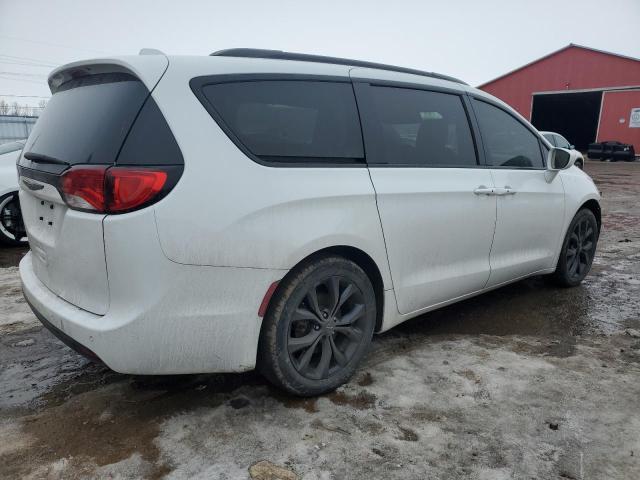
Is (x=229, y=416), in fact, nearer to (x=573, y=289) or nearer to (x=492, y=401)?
(x=492, y=401)

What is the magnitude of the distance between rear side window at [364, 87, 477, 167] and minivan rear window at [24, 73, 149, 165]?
1.34m

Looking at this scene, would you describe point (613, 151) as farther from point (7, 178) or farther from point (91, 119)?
point (91, 119)

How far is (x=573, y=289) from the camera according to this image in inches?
180

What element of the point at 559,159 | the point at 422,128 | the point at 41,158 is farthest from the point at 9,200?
the point at 559,159

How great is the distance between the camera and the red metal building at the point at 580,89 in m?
27.0

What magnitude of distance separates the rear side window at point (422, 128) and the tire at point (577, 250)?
1.66m

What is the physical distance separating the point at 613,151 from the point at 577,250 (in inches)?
1016

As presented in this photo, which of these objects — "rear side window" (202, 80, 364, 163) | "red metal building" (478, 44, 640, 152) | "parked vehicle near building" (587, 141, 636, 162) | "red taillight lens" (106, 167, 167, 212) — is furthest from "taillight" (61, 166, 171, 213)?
"red metal building" (478, 44, 640, 152)

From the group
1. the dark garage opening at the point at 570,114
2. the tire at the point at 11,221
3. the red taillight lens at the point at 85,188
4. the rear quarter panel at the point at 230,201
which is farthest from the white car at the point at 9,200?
the dark garage opening at the point at 570,114

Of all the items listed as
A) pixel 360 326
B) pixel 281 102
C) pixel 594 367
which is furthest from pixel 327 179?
pixel 594 367

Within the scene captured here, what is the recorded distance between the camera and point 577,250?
177 inches

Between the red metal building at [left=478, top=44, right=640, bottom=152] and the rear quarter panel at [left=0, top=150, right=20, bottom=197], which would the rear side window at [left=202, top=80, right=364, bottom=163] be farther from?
the red metal building at [left=478, top=44, right=640, bottom=152]

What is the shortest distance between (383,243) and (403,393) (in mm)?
819

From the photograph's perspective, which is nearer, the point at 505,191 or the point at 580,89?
the point at 505,191
